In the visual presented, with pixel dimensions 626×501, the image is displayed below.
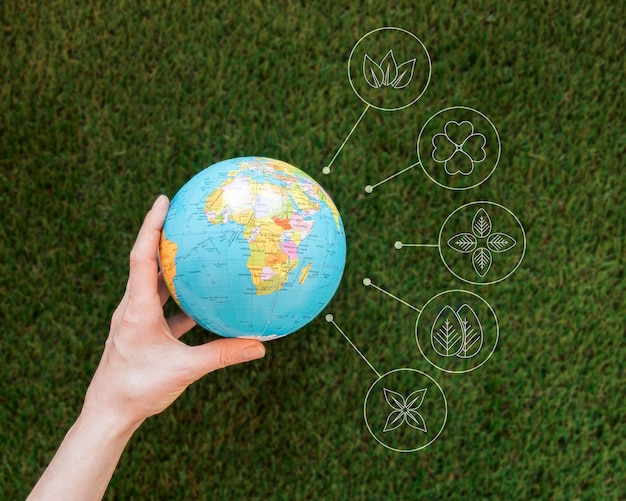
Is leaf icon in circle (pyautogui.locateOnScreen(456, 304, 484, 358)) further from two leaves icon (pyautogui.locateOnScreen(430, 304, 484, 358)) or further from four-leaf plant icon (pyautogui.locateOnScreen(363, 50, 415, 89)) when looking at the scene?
four-leaf plant icon (pyautogui.locateOnScreen(363, 50, 415, 89))

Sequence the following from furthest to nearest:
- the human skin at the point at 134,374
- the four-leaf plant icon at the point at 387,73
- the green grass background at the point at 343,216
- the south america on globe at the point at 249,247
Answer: the four-leaf plant icon at the point at 387,73
the green grass background at the point at 343,216
the human skin at the point at 134,374
the south america on globe at the point at 249,247

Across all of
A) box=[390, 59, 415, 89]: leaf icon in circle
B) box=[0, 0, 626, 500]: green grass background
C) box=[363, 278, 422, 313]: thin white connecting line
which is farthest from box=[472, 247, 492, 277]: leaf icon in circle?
box=[390, 59, 415, 89]: leaf icon in circle

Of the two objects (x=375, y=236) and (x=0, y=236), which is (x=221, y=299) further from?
(x=0, y=236)

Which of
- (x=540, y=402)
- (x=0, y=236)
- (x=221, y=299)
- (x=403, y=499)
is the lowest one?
(x=403, y=499)

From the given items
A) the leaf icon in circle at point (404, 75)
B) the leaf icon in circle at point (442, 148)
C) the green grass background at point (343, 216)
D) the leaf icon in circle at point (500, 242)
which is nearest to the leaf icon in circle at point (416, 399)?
the green grass background at point (343, 216)

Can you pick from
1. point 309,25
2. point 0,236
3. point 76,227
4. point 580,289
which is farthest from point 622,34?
point 0,236

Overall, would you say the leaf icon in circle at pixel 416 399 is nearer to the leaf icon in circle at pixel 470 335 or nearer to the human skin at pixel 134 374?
the leaf icon in circle at pixel 470 335
